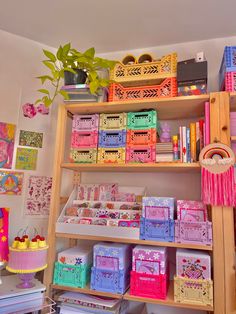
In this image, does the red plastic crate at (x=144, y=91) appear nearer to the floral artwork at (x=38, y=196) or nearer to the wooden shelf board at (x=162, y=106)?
the wooden shelf board at (x=162, y=106)

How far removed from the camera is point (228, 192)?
3.82 feet

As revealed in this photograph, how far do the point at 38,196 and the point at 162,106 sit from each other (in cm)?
105

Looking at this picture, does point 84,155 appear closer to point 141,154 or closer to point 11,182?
point 141,154

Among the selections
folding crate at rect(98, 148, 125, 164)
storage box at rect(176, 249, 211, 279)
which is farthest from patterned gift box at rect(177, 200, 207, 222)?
folding crate at rect(98, 148, 125, 164)

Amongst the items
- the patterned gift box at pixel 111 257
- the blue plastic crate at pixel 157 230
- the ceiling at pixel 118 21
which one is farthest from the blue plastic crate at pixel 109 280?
the ceiling at pixel 118 21

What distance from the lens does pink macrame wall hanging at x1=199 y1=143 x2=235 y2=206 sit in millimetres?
1171

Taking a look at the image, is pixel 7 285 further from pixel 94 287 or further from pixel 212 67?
pixel 212 67

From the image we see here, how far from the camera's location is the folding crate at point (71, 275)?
1.31 m

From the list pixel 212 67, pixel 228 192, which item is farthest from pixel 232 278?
pixel 212 67

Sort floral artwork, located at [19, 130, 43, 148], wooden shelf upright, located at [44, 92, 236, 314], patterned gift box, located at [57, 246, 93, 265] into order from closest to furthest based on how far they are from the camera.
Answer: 1. wooden shelf upright, located at [44, 92, 236, 314]
2. patterned gift box, located at [57, 246, 93, 265]
3. floral artwork, located at [19, 130, 43, 148]

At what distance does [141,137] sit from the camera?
1.40 meters

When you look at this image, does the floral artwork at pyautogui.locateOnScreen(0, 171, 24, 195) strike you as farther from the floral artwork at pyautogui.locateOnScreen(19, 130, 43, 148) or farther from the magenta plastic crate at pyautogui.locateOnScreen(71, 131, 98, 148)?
the magenta plastic crate at pyautogui.locateOnScreen(71, 131, 98, 148)

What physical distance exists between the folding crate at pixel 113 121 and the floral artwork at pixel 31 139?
0.54 metres

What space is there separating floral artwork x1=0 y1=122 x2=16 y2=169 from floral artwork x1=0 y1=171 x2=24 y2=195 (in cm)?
5
